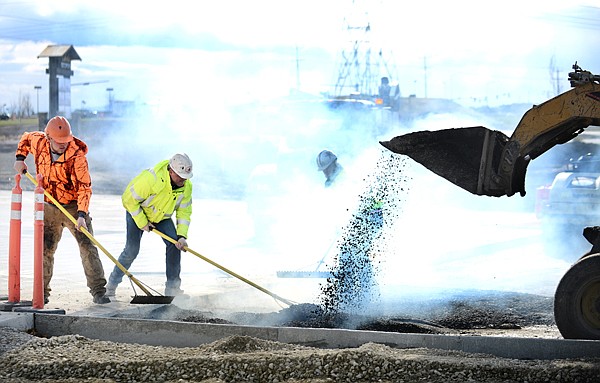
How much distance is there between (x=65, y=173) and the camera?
941cm

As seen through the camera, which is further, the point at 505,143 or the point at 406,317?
the point at 406,317

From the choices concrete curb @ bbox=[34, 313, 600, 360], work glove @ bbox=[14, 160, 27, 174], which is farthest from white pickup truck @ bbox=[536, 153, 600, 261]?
concrete curb @ bbox=[34, 313, 600, 360]

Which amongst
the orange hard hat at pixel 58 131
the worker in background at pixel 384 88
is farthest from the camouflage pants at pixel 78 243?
the worker in background at pixel 384 88

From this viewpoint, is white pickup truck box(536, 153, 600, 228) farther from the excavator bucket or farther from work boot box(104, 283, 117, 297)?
work boot box(104, 283, 117, 297)

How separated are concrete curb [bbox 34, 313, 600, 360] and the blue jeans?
2.39 metres

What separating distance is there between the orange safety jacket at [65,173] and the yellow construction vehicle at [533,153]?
3.00 m

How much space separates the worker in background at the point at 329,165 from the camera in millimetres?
11453

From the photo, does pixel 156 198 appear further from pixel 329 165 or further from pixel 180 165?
pixel 329 165

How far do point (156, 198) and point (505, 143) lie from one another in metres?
3.54

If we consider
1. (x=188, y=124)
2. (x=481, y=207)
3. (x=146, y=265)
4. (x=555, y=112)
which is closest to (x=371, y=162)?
(x=146, y=265)

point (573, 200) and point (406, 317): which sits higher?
point (573, 200)

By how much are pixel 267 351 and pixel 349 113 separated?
10.9 m

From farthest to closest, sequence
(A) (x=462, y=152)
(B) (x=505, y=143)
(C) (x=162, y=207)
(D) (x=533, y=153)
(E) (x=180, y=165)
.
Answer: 1. (C) (x=162, y=207)
2. (E) (x=180, y=165)
3. (A) (x=462, y=152)
4. (B) (x=505, y=143)
5. (D) (x=533, y=153)

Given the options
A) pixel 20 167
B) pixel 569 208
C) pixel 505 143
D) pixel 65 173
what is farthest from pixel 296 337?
pixel 569 208
